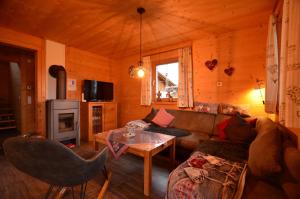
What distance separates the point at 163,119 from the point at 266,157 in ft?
7.66

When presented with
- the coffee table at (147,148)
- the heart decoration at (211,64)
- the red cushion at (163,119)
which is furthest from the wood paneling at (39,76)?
the heart decoration at (211,64)

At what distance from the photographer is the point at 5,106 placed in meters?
5.36

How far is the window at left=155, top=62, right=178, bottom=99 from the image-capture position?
3893 mm

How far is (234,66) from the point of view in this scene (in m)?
2.98

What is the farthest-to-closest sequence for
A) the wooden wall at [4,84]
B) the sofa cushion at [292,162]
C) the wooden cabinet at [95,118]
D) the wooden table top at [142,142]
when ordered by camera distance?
the wooden wall at [4,84], the wooden cabinet at [95,118], the wooden table top at [142,142], the sofa cushion at [292,162]

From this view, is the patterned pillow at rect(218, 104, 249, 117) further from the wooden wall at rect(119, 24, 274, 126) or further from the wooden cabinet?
the wooden cabinet

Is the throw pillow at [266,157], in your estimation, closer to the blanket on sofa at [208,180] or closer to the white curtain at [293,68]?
the blanket on sofa at [208,180]

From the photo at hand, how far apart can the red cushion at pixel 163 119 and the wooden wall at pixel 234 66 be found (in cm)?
46

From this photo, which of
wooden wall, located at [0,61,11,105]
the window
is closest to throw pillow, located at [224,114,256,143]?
the window

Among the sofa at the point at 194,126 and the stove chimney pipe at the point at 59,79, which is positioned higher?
the stove chimney pipe at the point at 59,79

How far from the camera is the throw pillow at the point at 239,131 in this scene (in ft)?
6.67

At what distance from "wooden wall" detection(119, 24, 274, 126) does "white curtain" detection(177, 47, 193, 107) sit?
118mm

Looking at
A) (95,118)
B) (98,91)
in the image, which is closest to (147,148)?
(95,118)

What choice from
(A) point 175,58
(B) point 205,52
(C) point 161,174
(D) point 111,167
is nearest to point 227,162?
(C) point 161,174
